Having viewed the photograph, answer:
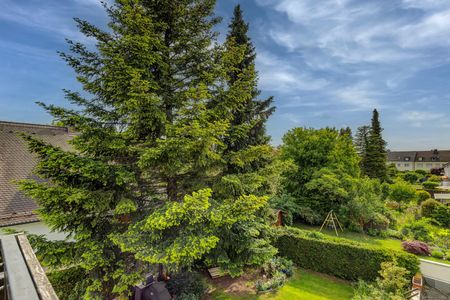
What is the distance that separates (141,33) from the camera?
6.34 m

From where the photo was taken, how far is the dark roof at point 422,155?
52.6 m

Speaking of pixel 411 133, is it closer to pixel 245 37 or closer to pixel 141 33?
pixel 245 37

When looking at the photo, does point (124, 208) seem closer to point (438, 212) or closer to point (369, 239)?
point (369, 239)

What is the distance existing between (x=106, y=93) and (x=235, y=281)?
900 cm

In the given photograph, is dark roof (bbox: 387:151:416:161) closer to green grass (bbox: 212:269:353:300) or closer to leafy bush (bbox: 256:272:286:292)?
green grass (bbox: 212:269:353:300)

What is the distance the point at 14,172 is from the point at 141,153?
7909 mm

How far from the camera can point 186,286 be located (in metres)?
7.95

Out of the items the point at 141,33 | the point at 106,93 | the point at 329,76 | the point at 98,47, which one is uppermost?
the point at 329,76

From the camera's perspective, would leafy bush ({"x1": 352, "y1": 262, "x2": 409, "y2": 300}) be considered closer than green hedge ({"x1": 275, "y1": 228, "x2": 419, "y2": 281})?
Yes

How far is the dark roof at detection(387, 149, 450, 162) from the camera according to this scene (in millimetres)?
52581

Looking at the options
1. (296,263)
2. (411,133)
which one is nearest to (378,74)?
(296,263)

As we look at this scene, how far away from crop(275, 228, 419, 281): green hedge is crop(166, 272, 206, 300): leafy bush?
16.7ft

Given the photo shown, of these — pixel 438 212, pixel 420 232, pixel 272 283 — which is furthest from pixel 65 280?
pixel 438 212

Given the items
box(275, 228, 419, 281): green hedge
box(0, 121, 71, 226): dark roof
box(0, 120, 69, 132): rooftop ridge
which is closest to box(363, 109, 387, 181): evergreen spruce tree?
box(275, 228, 419, 281): green hedge
